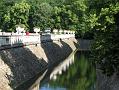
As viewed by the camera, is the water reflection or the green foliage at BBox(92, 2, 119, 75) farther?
the water reflection

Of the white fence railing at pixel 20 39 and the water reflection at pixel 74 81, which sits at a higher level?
the white fence railing at pixel 20 39

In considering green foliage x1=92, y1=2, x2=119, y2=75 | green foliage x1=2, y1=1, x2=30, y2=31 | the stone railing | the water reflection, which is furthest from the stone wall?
green foliage x1=2, y1=1, x2=30, y2=31

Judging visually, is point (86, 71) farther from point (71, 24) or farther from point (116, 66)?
point (71, 24)

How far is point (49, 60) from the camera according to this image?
205 ft

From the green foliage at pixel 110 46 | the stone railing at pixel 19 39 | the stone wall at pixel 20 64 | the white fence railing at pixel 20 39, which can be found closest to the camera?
the green foliage at pixel 110 46

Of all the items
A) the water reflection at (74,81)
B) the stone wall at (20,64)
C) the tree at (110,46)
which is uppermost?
the tree at (110,46)

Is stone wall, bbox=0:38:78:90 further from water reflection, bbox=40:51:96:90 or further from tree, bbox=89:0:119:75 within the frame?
tree, bbox=89:0:119:75

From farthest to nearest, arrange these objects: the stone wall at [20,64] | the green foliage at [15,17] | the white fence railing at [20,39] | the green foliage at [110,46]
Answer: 1. the green foliage at [15,17]
2. the white fence railing at [20,39]
3. the stone wall at [20,64]
4. the green foliage at [110,46]

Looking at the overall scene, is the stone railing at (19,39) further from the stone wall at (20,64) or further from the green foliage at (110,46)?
the green foliage at (110,46)

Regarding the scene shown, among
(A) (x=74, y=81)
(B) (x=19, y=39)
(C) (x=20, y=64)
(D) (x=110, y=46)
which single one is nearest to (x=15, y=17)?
(B) (x=19, y=39)

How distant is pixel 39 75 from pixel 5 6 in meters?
87.3

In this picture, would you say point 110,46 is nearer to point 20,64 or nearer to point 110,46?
point 110,46

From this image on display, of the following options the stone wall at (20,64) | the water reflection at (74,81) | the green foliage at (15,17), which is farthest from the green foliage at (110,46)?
the green foliage at (15,17)

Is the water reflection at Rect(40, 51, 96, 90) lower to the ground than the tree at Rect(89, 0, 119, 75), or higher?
lower
